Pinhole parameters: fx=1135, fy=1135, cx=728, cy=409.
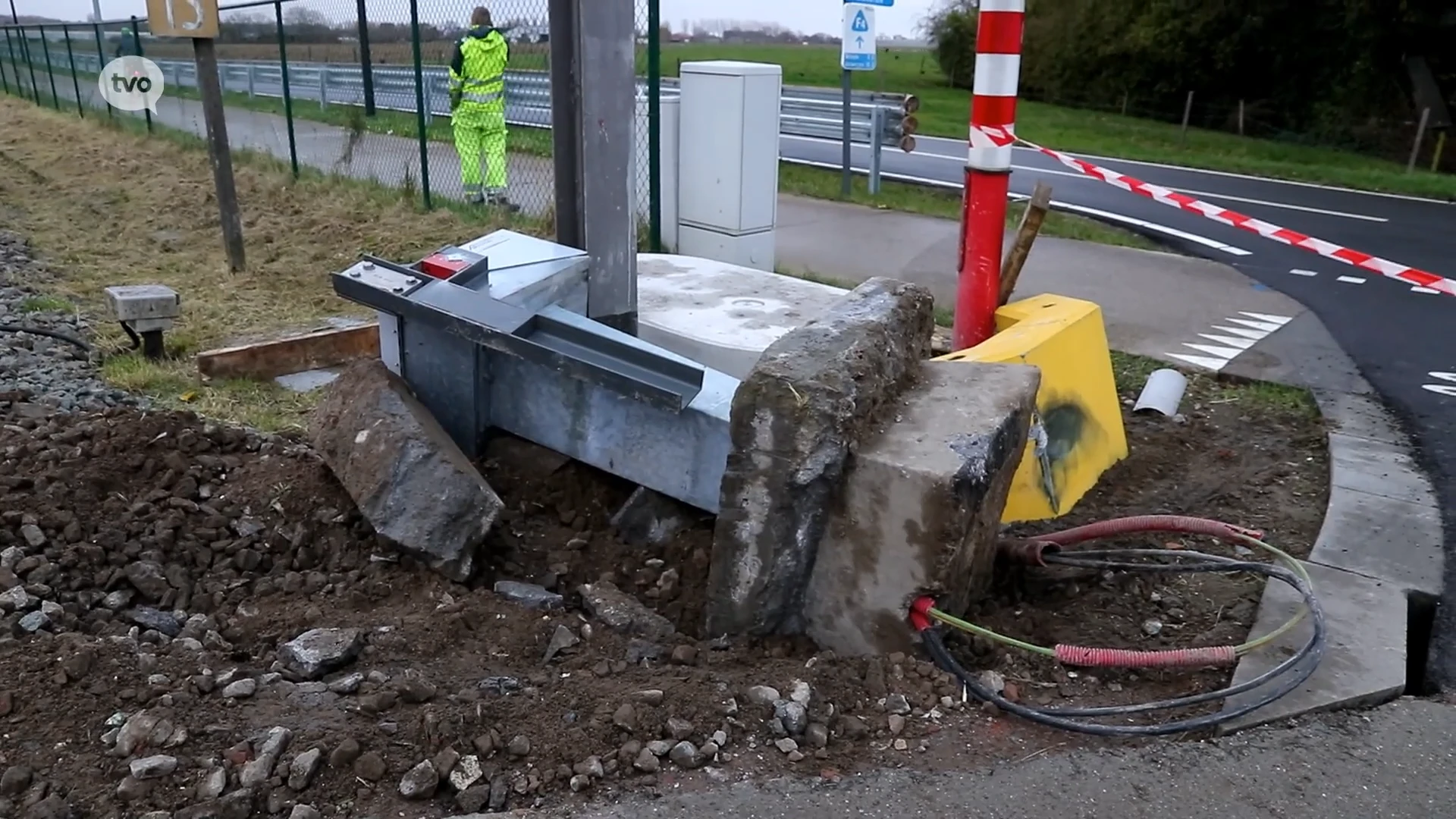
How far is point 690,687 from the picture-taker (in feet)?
9.91

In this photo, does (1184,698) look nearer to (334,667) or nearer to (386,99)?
(334,667)

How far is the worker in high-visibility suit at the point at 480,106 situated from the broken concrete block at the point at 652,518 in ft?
23.7

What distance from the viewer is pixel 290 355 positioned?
5.98 meters

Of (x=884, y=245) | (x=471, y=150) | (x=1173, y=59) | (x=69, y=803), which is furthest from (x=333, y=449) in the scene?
(x=1173, y=59)

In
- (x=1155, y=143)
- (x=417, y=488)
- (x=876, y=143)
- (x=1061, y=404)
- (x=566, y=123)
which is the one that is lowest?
(x=1155, y=143)

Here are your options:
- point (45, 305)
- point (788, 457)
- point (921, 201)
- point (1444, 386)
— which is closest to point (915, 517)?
point (788, 457)

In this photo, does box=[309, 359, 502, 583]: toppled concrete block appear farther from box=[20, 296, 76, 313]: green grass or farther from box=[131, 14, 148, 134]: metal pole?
Result: box=[131, 14, 148, 134]: metal pole

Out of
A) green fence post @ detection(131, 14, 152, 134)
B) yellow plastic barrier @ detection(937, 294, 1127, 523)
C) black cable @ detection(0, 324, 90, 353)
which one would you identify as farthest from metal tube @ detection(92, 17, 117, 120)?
yellow plastic barrier @ detection(937, 294, 1127, 523)

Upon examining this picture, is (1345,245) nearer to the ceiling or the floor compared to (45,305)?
nearer to the floor

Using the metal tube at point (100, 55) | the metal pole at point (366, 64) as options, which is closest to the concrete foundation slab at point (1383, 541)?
the metal pole at point (366, 64)

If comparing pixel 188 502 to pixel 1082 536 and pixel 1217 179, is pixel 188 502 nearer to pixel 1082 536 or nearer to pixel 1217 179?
pixel 1082 536

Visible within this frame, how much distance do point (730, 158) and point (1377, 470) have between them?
4.55 meters

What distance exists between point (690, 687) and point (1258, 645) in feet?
5.36

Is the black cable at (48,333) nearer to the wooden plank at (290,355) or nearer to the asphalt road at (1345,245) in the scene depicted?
the wooden plank at (290,355)
